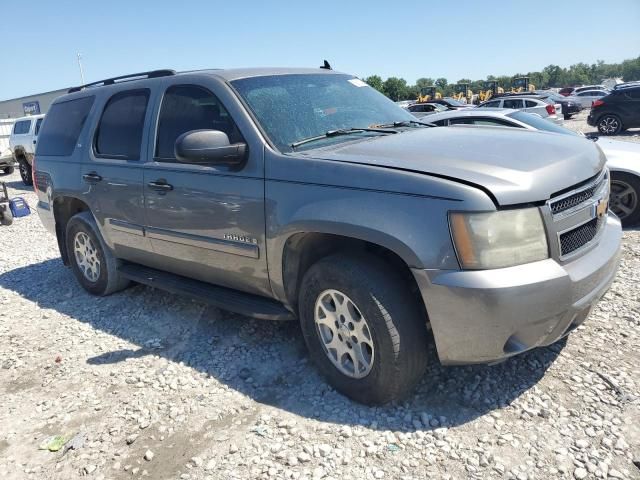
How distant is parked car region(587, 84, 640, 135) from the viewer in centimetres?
1694

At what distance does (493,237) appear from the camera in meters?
2.26

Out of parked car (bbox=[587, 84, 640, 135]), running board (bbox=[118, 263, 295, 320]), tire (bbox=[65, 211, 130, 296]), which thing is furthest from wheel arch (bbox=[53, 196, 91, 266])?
parked car (bbox=[587, 84, 640, 135])

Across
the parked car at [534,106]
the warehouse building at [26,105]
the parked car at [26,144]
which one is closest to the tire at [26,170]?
the parked car at [26,144]

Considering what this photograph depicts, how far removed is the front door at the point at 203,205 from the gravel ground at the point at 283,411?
2.06ft

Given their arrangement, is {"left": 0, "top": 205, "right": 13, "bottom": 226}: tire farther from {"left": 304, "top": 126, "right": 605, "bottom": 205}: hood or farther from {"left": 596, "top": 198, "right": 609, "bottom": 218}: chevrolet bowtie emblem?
{"left": 596, "top": 198, "right": 609, "bottom": 218}: chevrolet bowtie emblem

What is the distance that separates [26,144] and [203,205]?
13696 millimetres

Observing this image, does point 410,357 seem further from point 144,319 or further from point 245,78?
point 144,319

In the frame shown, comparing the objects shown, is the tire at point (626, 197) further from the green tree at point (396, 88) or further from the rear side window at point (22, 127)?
the green tree at point (396, 88)

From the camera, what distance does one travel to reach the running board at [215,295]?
3.18m

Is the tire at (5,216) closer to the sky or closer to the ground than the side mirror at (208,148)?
closer to the ground

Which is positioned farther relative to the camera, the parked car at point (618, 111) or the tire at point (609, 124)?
the tire at point (609, 124)

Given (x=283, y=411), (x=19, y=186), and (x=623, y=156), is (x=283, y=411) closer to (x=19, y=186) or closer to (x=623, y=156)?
(x=623, y=156)

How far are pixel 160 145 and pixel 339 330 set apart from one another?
2016 millimetres

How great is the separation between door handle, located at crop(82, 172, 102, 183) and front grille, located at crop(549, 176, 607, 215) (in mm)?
3578
